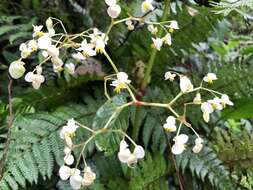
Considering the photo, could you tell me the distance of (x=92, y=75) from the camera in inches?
51.1

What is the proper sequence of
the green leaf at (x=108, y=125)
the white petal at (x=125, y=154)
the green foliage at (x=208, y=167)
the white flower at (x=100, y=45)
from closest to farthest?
the white petal at (x=125, y=154) → the white flower at (x=100, y=45) → the green leaf at (x=108, y=125) → the green foliage at (x=208, y=167)

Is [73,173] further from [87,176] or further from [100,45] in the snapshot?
[100,45]

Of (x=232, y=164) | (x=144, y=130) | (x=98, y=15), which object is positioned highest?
(x=98, y=15)

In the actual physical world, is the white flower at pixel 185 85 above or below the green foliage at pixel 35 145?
above

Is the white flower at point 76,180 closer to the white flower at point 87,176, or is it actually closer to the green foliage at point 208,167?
the white flower at point 87,176

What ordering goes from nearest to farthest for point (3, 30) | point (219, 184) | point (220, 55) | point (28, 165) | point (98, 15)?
point (28, 165)
point (219, 184)
point (3, 30)
point (98, 15)
point (220, 55)

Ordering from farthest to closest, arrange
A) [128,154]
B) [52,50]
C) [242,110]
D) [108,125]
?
[242,110], [108,125], [52,50], [128,154]

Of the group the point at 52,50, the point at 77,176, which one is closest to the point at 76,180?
the point at 77,176

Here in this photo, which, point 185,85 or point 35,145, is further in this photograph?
point 35,145

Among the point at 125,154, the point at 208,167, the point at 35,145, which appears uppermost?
the point at 125,154

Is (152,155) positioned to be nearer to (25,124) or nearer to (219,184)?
(219,184)

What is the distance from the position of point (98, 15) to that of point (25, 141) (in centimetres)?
70

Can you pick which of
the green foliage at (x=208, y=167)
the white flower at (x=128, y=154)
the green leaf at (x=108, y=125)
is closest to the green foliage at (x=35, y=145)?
the green leaf at (x=108, y=125)

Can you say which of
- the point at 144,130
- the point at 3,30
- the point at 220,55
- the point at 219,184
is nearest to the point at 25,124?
the point at 144,130
